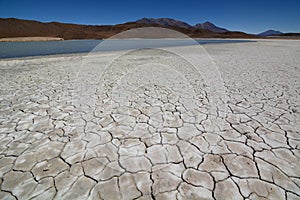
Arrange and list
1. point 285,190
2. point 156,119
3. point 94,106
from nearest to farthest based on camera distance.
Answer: point 285,190, point 156,119, point 94,106

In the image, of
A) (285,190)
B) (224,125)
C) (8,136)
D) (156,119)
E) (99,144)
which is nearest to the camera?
(285,190)

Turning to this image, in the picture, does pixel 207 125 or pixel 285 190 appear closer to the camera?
pixel 285 190

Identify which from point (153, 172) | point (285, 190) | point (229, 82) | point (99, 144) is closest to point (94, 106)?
point (99, 144)

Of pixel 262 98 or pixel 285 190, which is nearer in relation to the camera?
pixel 285 190

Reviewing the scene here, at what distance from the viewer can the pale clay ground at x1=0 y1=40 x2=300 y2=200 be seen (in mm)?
1277

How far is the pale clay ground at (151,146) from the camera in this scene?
4.19 ft

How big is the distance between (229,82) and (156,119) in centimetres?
275

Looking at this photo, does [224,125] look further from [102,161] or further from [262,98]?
[102,161]

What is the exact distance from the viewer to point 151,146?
1.77 meters

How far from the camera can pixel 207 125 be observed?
2.13 metres

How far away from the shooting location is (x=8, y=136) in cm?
199

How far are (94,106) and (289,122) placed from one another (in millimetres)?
3029

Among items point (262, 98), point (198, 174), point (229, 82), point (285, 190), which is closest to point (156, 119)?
point (198, 174)

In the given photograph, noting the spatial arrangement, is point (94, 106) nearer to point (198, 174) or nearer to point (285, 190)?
point (198, 174)
